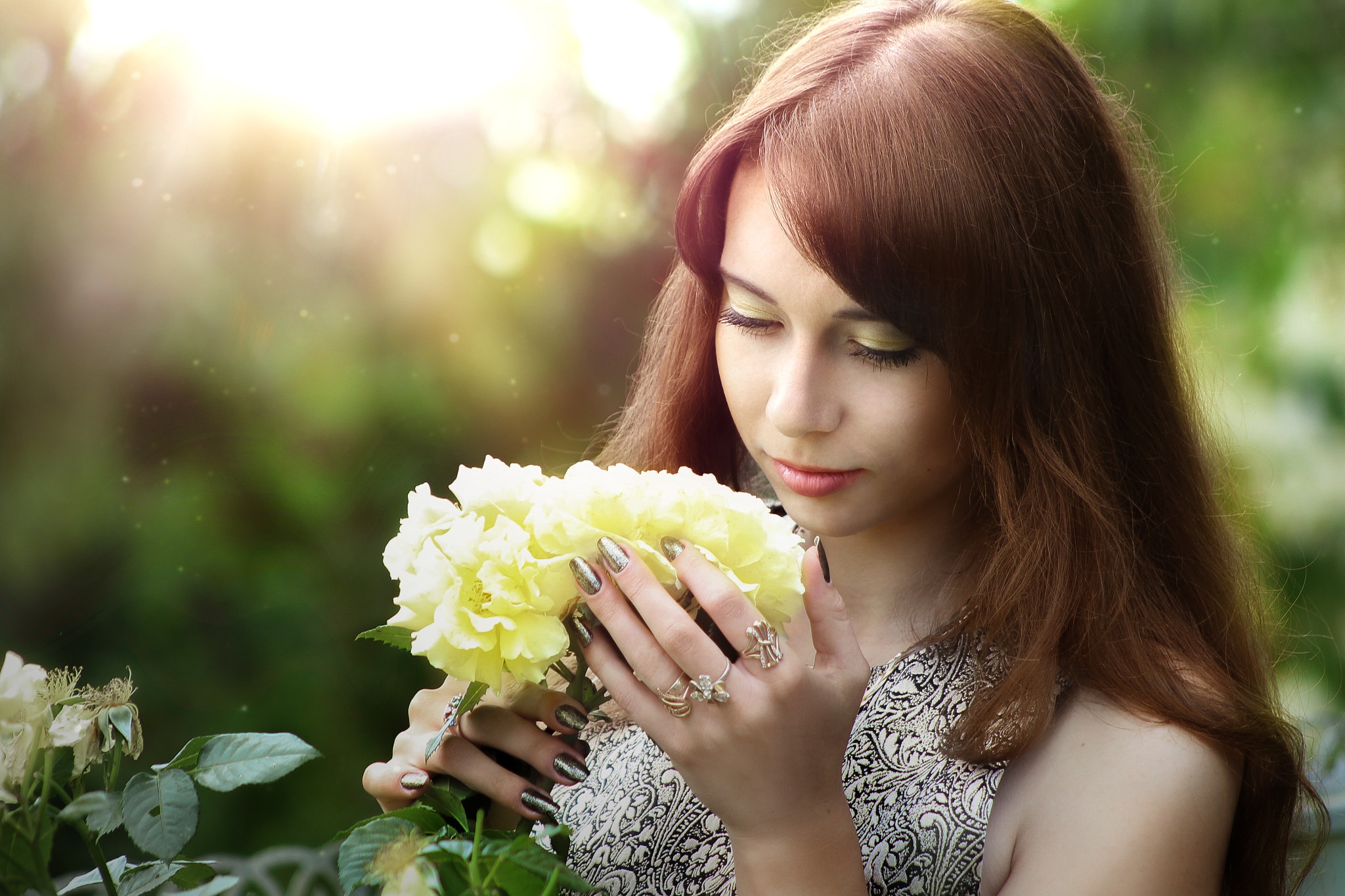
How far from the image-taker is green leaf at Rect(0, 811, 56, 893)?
672 millimetres

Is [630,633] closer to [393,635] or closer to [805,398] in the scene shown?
[393,635]

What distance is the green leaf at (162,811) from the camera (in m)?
0.74

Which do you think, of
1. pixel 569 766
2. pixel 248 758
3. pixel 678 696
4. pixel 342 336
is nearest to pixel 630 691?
pixel 678 696

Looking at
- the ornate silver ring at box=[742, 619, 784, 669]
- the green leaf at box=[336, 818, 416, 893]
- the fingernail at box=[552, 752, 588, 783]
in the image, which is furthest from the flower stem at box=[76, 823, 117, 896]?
the ornate silver ring at box=[742, 619, 784, 669]

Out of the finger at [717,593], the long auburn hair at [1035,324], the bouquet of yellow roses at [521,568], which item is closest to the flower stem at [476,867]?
the bouquet of yellow roses at [521,568]

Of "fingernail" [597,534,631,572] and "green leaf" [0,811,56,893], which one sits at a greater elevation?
"fingernail" [597,534,631,572]

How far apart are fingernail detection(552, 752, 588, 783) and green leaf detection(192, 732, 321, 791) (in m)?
0.26

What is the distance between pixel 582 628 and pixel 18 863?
0.43 meters

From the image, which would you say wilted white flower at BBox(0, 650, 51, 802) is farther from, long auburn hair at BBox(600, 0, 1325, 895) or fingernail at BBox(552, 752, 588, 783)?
long auburn hair at BBox(600, 0, 1325, 895)

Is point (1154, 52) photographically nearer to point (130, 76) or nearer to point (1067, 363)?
point (1067, 363)

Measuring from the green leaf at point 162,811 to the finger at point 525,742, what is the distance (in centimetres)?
27

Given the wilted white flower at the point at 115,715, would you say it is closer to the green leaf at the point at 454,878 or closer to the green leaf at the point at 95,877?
the green leaf at the point at 95,877

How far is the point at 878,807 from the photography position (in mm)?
1216

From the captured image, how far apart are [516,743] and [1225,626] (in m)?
0.90
